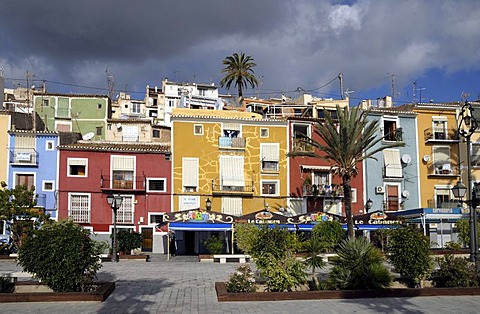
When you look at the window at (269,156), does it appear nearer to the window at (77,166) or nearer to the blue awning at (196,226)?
the blue awning at (196,226)

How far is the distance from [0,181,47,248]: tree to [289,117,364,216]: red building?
19.7 m

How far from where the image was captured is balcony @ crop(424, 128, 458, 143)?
4516 centimetres

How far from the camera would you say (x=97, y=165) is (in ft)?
131

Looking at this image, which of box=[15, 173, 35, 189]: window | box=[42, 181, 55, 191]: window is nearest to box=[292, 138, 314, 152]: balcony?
box=[42, 181, 55, 191]: window

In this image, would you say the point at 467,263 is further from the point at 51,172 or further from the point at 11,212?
the point at 51,172

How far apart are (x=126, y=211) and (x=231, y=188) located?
8.02 meters

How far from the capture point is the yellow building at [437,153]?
44812mm

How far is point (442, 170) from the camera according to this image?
45188 millimetres

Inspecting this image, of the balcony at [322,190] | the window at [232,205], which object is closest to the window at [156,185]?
the window at [232,205]

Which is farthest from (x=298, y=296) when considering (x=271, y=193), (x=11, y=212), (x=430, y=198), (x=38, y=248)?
(x=430, y=198)

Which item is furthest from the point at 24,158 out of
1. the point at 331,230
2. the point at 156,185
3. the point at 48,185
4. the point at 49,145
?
the point at 331,230

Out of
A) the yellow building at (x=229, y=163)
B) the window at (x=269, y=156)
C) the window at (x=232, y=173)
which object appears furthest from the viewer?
the window at (x=269, y=156)

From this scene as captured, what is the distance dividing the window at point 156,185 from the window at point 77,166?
4.67 meters

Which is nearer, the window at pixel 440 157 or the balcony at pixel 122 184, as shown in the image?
the balcony at pixel 122 184
